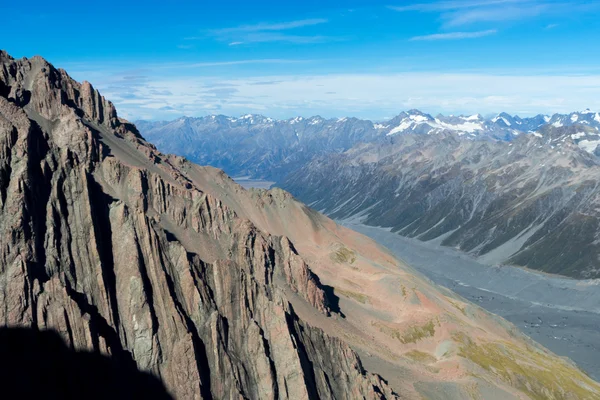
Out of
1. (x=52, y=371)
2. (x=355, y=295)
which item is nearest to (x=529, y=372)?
(x=355, y=295)

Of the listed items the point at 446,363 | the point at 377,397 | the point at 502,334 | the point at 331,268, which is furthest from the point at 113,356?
the point at 502,334

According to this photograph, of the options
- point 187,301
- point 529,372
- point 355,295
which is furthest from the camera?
point 355,295

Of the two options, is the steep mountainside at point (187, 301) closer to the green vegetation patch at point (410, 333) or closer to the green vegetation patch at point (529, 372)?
the green vegetation patch at point (410, 333)

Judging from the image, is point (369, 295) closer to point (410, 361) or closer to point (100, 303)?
point (410, 361)

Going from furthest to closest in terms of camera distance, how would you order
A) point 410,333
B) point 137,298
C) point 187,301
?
point 410,333
point 187,301
point 137,298

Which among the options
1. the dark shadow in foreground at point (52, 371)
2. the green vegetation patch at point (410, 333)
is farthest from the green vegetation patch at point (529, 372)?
the dark shadow in foreground at point (52, 371)

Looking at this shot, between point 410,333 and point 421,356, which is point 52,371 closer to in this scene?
point 421,356

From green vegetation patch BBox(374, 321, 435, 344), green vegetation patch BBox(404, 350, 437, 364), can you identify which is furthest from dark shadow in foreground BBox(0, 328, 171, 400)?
green vegetation patch BBox(374, 321, 435, 344)

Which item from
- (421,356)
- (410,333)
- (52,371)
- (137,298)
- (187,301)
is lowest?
(421,356)
